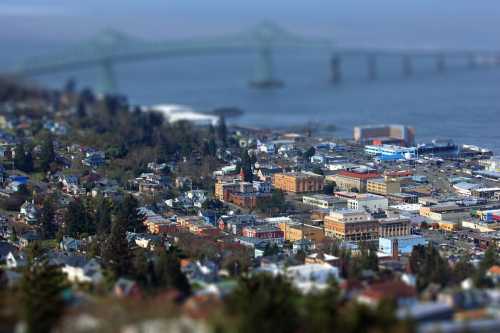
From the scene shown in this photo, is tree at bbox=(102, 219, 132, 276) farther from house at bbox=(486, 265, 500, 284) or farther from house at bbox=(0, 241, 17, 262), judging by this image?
house at bbox=(486, 265, 500, 284)

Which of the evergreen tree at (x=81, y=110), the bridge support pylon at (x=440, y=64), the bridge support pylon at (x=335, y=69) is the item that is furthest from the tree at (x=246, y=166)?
the bridge support pylon at (x=440, y=64)

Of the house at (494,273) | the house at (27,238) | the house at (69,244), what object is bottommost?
the house at (27,238)

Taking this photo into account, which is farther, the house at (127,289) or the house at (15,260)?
the house at (15,260)

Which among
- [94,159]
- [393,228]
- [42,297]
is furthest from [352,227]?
[42,297]

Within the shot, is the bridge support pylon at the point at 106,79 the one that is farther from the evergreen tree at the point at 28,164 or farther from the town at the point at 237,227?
the evergreen tree at the point at 28,164

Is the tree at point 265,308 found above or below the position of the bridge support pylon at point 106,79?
above

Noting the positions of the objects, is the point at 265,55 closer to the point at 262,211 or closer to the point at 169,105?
the point at 169,105

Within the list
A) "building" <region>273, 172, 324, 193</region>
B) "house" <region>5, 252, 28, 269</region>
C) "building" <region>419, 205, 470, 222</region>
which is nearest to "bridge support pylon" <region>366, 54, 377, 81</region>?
"building" <region>273, 172, 324, 193</region>
